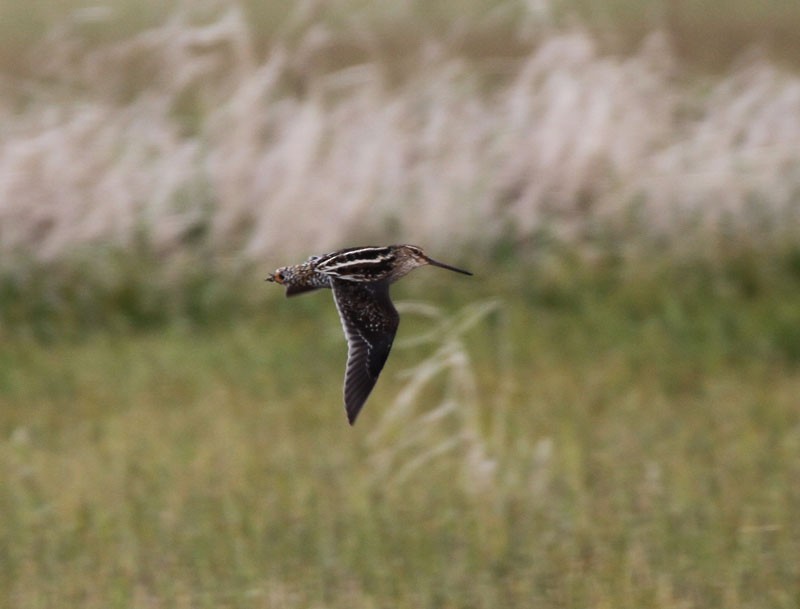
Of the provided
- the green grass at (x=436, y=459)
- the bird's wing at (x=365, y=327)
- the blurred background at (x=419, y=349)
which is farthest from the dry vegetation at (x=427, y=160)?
the bird's wing at (x=365, y=327)

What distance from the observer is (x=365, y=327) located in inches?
79.5

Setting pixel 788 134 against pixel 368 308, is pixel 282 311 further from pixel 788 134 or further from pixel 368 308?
pixel 368 308

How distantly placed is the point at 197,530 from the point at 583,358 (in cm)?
250

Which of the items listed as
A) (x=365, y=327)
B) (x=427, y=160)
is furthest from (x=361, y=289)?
(x=427, y=160)

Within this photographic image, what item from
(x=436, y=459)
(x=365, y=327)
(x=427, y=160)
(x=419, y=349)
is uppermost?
(x=427, y=160)

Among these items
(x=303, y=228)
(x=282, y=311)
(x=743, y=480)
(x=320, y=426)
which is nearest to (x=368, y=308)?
(x=303, y=228)

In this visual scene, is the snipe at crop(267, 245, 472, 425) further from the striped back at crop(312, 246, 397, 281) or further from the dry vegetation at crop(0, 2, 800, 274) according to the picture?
the dry vegetation at crop(0, 2, 800, 274)

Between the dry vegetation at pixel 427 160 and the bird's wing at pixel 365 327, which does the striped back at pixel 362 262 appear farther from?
the dry vegetation at pixel 427 160

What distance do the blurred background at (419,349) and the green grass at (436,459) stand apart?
1cm

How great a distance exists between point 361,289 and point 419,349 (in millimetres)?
5071

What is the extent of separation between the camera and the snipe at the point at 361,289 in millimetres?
1918

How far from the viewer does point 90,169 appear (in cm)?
702

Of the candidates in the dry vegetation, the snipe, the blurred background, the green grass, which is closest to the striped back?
the snipe

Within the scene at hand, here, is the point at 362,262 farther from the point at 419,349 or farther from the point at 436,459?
the point at 419,349
